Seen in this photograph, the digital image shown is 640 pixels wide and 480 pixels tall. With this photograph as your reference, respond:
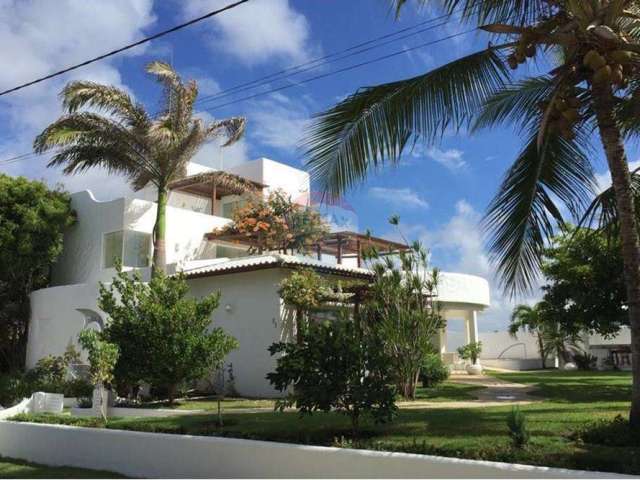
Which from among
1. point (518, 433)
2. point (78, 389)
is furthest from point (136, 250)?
point (518, 433)

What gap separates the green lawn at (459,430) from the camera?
654cm

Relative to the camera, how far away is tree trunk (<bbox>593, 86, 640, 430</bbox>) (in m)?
7.21

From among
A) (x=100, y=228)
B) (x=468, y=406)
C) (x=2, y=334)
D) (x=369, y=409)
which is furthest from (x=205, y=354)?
(x=2, y=334)

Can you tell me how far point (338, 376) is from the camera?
8258 millimetres

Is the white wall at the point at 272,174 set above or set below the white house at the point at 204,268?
above

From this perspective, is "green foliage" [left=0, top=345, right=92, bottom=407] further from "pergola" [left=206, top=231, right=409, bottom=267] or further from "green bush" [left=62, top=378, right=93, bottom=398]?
"pergola" [left=206, top=231, right=409, bottom=267]

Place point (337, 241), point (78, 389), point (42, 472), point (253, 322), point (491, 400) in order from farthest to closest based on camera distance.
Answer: point (337, 241) → point (78, 389) → point (253, 322) → point (491, 400) → point (42, 472)

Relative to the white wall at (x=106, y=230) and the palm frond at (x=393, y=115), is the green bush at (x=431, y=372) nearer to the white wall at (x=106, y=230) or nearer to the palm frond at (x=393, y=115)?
the white wall at (x=106, y=230)

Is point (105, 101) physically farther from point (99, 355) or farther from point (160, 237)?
point (99, 355)

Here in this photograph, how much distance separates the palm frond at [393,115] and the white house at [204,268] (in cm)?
698

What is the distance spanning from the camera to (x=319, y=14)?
9.30 m

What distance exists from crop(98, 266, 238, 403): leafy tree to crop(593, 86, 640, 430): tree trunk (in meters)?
9.17

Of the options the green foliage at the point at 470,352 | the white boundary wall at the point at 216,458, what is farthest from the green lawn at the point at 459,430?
the green foliage at the point at 470,352

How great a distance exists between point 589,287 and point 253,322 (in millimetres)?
8533
